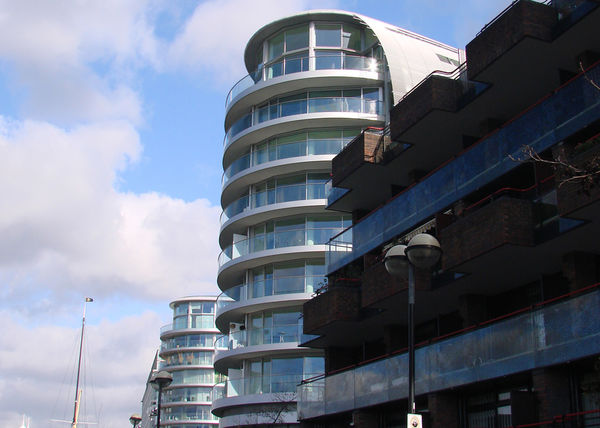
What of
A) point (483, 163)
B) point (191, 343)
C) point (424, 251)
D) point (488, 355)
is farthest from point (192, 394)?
point (424, 251)

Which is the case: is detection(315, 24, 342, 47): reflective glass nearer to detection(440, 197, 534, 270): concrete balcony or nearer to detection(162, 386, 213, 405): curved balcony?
detection(440, 197, 534, 270): concrete balcony

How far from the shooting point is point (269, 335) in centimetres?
4550

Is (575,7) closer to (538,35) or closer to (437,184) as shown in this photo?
(538,35)

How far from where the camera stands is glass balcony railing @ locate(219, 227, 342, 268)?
149ft

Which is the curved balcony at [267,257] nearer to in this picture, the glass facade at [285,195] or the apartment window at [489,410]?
the glass facade at [285,195]

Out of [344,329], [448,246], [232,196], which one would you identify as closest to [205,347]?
[232,196]

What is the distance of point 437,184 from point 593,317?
842 centimetres

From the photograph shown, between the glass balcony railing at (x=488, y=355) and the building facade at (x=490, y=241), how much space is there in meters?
0.04

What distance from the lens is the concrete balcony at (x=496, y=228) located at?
19969 mm

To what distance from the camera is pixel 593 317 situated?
58.5 ft

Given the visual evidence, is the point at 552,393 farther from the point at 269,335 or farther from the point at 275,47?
the point at 275,47

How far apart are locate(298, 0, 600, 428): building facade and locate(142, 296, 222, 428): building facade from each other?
7795cm

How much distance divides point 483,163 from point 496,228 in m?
3.48

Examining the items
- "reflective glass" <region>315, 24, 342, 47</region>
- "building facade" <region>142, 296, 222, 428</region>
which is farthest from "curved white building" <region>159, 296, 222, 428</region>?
"reflective glass" <region>315, 24, 342, 47</region>
